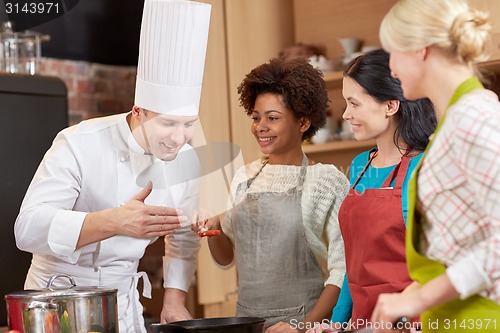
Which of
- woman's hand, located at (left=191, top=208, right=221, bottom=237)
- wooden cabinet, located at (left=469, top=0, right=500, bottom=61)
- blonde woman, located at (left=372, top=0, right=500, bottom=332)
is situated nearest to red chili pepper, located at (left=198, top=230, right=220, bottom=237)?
woman's hand, located at (left=191, top=208, right=221, bottom=237)

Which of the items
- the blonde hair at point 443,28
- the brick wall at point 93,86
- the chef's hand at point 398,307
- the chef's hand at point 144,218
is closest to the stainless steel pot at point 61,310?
the chef's hand at point 144,218

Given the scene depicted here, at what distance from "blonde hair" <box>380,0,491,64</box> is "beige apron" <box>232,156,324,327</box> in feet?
2.90

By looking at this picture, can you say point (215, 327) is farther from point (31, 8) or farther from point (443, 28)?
point (31, 8)

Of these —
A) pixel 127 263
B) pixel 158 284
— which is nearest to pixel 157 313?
pixel 158 284

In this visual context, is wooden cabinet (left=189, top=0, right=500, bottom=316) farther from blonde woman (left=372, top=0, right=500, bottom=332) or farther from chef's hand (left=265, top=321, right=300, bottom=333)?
blonde woman (left=372, top=0, right=500, bottom=332)

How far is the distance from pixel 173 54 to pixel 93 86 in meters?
1.99

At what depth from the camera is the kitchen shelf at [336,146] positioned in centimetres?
302

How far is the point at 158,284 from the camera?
3664mm

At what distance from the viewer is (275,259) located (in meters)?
1.91

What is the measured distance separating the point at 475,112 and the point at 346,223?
668mm

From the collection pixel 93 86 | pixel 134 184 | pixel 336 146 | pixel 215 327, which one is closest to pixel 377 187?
pixel 215 327

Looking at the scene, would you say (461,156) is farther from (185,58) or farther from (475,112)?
(185,58)

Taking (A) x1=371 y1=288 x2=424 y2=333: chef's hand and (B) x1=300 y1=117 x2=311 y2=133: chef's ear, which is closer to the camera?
(A) x1=371 y1=288 x2=424 y2=333: chef's hand

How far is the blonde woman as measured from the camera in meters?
0.99
